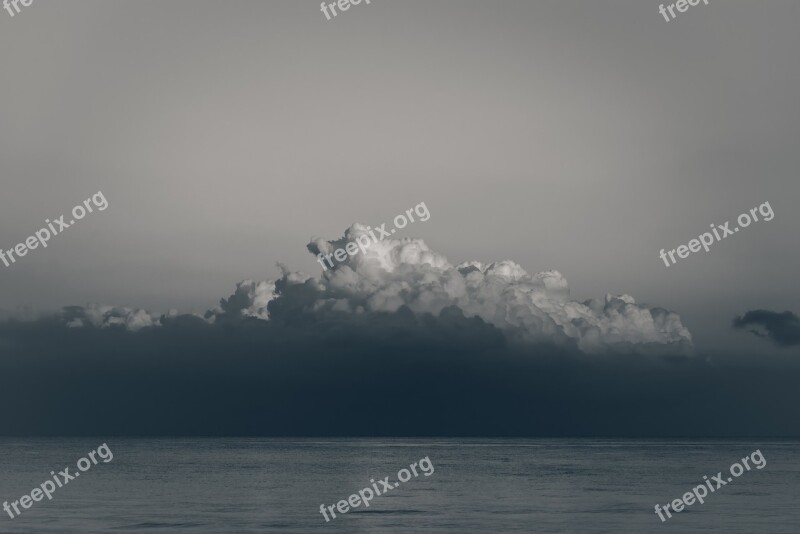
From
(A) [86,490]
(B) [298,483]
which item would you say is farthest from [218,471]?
(A) [86,490]

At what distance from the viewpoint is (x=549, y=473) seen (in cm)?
19350

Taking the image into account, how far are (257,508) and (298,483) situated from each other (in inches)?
1808

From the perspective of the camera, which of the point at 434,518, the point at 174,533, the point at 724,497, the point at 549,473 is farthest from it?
the point at 549,473

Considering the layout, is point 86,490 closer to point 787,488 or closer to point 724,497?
point 724,497

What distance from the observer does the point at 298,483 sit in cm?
16225

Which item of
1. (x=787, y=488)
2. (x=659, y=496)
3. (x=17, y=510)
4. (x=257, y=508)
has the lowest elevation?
(x=787, y=488)

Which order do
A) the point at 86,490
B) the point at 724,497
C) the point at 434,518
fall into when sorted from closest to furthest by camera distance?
the point at 434,518 → the point at 724,497 → the point at 86,490

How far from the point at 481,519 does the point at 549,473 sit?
91310mm

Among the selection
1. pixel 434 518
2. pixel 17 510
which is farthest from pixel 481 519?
pixel 17 510

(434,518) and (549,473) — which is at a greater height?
(434,518)

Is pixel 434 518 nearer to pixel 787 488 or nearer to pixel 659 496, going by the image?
pixel 659 496

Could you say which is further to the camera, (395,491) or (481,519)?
(395,491)

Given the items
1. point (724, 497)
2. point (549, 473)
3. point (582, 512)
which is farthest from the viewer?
point (549, 473)

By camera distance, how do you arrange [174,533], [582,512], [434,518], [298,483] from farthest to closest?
[298,483] < [582,512] < [434,518] < [174,533]
